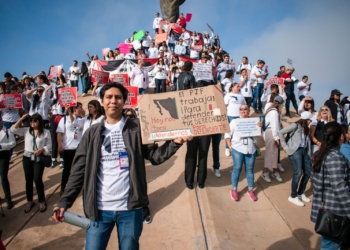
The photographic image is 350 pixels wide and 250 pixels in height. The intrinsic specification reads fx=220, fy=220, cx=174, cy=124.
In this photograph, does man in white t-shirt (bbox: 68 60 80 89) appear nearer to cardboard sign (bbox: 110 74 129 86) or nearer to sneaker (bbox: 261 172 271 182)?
cardboard sign (bbox: 110 74 129 86)

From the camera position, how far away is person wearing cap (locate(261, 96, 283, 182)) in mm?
5215

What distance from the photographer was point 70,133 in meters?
4.90

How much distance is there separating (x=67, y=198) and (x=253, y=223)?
3.32m

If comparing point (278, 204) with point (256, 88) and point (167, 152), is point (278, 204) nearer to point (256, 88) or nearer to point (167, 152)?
point (167, 152)

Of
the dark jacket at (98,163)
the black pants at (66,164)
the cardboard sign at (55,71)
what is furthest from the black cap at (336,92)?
the cardboard sign at (55,71)

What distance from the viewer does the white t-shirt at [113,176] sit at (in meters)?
2.04

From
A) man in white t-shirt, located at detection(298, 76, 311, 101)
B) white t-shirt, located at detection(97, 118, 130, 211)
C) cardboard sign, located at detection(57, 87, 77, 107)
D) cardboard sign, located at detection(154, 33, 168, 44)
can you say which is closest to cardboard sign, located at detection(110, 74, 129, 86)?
cardboard sign, located at detection(57, 87, 77, 107)

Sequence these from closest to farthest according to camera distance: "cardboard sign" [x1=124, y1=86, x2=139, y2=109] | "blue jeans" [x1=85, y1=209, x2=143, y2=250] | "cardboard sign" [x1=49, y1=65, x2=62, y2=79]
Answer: "blue jeans" [x1=85, y1=209, x2=143, y2=250], "cardboard sign" [x1=124, y1=86, x2=139, y2=109], "cardboard sign" [x1=49, y1=65, x2=62, y2=79]

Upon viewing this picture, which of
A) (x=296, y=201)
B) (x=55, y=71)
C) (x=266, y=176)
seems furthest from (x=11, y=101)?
(x=296, y=201)

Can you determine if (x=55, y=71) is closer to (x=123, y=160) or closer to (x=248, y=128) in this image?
(x=248, y=128)

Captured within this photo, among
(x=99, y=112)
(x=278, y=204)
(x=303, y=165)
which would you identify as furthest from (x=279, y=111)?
(x=99, y=112)

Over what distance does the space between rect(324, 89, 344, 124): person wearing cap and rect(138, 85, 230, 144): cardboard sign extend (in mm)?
6117

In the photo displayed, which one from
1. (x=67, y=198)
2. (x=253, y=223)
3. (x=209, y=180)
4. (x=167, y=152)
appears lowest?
(x=253, y=223)

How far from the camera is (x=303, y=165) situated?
15.2 feet
